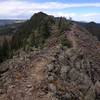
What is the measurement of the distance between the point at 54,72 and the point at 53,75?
417 mm

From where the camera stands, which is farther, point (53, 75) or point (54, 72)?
point (54, 72)

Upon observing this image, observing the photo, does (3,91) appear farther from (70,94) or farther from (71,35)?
(71,35)

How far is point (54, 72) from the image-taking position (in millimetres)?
22281

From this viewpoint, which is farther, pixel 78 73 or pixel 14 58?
pixel 14 58

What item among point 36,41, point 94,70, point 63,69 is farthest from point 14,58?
point 94,70

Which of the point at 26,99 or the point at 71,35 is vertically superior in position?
the point at 71,35

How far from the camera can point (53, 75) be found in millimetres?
21906

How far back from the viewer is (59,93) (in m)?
20.5

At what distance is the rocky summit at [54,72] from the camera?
2048cm

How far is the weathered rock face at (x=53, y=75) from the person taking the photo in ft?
67.1

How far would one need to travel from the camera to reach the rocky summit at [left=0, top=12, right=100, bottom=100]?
2048 centimetres

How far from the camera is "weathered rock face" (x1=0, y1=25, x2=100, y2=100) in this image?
67.1 feet

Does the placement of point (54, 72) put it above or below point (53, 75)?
above

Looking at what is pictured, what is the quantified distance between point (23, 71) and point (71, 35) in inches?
268
